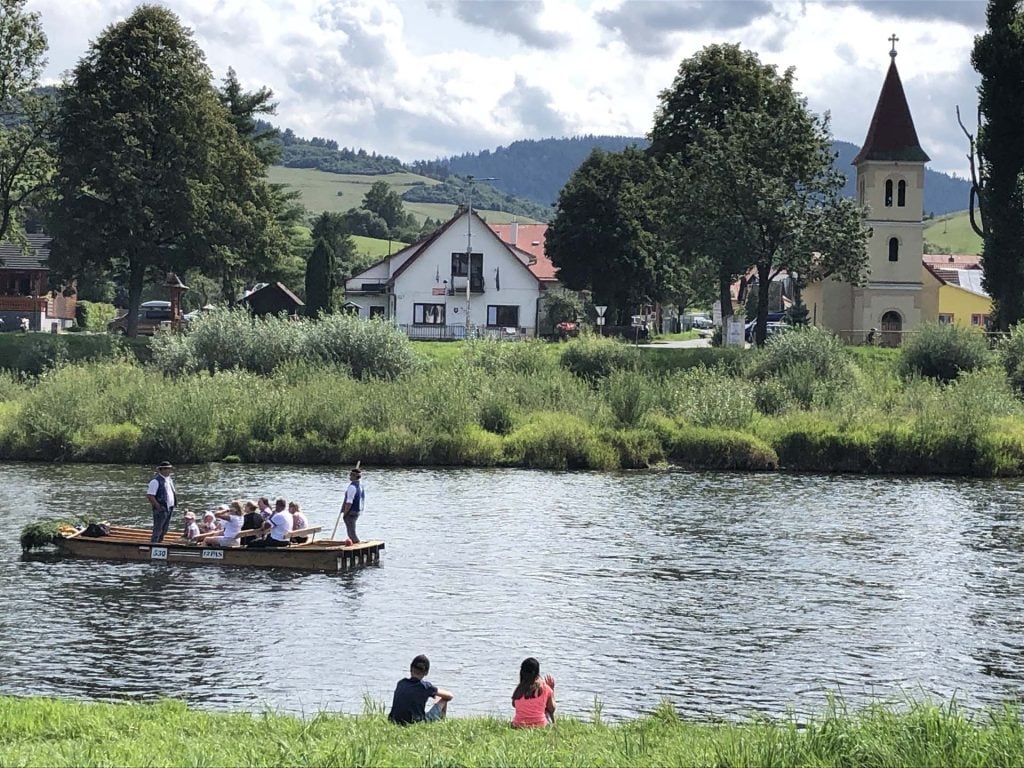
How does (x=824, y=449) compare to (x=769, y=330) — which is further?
(x=769, y=330)

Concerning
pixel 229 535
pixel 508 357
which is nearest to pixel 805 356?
pixel 508 357

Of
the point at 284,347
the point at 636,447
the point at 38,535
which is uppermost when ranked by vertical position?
the point at 284,347

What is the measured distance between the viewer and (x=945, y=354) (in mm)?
67188

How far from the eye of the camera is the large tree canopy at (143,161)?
74.2m

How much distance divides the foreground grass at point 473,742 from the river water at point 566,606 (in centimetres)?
355

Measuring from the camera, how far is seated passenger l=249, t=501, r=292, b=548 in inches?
1344

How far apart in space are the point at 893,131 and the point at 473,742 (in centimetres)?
7945

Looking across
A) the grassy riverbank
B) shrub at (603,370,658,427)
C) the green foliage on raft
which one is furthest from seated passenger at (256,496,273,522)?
shrub at (603,370,658,427)

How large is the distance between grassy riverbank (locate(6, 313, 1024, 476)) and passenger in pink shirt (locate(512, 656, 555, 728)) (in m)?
36.3

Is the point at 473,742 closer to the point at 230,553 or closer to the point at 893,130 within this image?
the point at 230,553

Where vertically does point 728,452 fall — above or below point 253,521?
above

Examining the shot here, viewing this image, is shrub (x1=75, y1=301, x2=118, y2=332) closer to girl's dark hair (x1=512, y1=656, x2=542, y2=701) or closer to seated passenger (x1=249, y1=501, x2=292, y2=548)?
seated passenger (x1=249, y1=501, x2=292, y2=548)

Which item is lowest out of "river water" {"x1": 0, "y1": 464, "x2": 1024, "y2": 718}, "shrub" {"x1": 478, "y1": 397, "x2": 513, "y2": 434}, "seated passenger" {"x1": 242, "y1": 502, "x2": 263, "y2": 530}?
"river water" {"x1": 0, "y1": 464, "x2": 1024, "y2": 718}

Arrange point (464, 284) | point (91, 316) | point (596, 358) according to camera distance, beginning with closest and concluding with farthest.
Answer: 1. point (596, 358)
2. point (464, 284)
3. point (91, 316)
